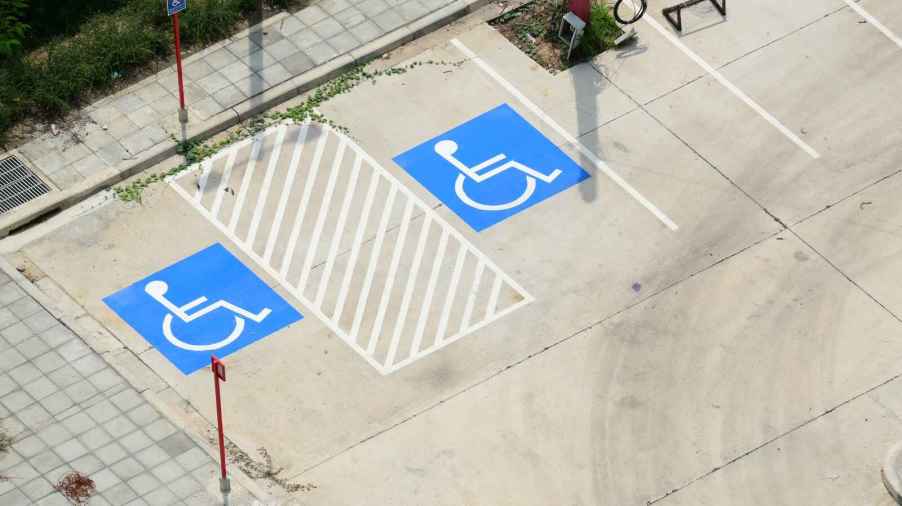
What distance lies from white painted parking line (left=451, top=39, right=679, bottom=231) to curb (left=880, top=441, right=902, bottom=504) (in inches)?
168

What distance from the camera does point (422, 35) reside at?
2448 cm

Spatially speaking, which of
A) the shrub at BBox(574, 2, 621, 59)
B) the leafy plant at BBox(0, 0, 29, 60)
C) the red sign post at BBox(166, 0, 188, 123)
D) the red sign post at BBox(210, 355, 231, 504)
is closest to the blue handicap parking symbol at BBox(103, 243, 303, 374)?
the red sign post at BBox(210, 355, 231, 504)

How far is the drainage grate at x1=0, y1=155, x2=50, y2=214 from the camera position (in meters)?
22.0

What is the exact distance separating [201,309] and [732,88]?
27.0 ft

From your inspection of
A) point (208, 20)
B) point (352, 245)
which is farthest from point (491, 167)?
point (208, 20)

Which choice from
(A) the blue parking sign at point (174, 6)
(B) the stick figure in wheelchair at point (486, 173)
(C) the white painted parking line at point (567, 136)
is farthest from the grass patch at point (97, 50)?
(B) the stick figure in wheelchair at point (486, 173)

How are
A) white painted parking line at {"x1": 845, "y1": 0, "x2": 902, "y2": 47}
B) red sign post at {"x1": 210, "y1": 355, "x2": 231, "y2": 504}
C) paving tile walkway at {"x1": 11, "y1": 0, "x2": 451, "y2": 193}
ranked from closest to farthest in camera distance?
1. red sign post at {"x1": 210, "y1": 355, "x2": 231, "y2": 504}
2. paving tile walkway at {"x1": 11, "y1": 0, "x2": 451, "y2": 193}
3. white painted parking line at {"x1": 845, "y1": 0, "x2": 902, "y2": 47}

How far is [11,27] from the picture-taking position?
2359 cm

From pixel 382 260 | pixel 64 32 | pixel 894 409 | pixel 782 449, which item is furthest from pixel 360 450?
pixel 64 32

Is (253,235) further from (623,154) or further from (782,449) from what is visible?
(782,449)

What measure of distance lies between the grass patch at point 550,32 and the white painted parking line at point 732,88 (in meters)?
0.67

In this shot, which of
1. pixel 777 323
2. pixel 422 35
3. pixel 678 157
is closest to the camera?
pixel 777 323

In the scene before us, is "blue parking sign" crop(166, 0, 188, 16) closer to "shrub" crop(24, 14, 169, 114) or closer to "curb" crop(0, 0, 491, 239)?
"curb" crop(0, 0, 491, 239)

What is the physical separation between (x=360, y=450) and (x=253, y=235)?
12.2 ft
